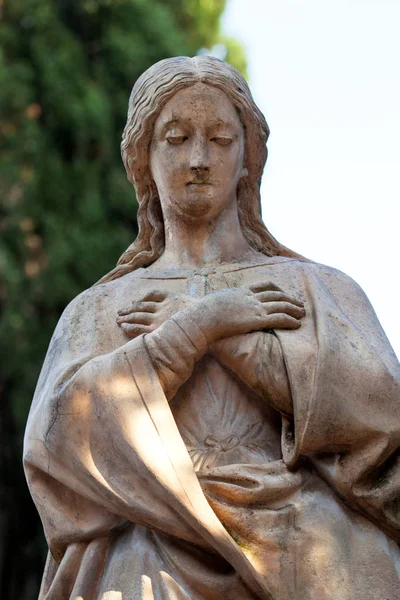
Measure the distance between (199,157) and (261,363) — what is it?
928 mm

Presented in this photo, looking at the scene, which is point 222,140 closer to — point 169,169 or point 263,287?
point 169,169

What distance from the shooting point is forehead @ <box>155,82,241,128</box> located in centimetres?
586

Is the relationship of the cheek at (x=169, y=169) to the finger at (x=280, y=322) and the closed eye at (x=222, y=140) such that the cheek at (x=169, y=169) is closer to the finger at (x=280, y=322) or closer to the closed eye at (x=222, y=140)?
the closed eye at (x=222, y=140)

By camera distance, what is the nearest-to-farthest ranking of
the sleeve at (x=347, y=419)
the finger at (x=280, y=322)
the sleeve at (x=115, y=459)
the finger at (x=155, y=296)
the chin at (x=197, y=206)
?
the sleeve at (x=115, y=459) → the sleeve at (x=347, y=419) → the finger at (x=280, y=322) → the finger at (x=155, y=296) → the chin at (x=197, y=206)

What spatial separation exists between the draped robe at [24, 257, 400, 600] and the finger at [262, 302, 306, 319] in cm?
4

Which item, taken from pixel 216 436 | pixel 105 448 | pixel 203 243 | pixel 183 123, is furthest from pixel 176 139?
pixel 105 448

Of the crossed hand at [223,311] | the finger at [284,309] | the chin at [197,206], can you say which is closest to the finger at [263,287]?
the crossed hand at [223,311]

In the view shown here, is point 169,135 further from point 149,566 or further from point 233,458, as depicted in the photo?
point 149,566

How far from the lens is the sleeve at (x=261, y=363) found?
5383 millimetres

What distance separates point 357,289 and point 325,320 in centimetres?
44

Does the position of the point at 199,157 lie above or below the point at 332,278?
above

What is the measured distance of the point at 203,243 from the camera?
604 centimetres

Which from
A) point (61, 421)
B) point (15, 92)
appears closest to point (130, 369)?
point (61, 421)

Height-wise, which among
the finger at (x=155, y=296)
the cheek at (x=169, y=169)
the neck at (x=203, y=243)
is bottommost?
the finger at (x=155, y=296)
